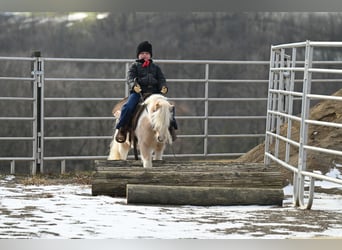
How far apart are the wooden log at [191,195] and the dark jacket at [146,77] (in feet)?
5.52

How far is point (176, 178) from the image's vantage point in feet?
23.1

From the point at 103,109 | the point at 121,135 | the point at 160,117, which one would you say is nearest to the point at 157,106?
the point at 160,117

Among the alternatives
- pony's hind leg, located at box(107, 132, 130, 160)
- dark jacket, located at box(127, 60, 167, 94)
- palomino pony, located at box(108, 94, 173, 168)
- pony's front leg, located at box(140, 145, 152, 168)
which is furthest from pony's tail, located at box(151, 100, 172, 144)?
pony's hind leg, located at box(107, 132, 130, 160)

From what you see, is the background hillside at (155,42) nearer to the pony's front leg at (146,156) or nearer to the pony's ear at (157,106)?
the pony's front leg at (146,156)

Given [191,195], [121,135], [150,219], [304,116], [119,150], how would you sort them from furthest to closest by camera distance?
[119,150] < [121,135] < [304,116] < [191,195] < [150,219]

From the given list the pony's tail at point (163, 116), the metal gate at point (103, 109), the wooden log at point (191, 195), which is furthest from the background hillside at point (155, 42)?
the wooden log at point (191, 195)

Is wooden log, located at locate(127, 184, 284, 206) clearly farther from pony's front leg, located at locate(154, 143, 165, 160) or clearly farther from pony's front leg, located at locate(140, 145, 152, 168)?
pony's front leg, located at locate(154, 143, 165, 160)

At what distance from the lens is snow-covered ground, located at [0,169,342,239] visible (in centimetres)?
524

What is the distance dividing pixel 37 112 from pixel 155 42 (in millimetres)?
7639

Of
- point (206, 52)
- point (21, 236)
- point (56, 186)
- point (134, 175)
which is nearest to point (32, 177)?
point (56, 186)

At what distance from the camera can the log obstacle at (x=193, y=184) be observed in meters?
6.68

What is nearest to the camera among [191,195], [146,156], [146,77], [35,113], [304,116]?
[191,195]

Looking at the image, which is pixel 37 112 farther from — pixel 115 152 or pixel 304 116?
pixel 304 116

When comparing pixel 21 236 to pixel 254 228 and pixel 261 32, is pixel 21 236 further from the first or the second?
pixel 261 32
